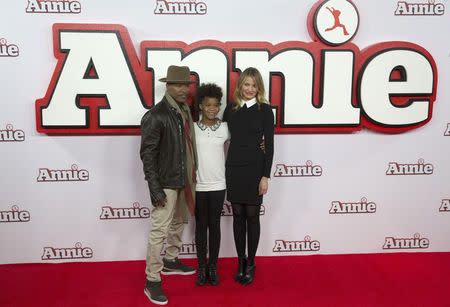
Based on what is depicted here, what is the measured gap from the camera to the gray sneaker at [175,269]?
9.41ft

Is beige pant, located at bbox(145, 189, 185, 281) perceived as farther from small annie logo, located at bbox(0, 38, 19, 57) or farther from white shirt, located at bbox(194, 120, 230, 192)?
small annie logo, located at bbox(0, 38, 19, 57)

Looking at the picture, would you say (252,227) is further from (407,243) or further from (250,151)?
(407,243)

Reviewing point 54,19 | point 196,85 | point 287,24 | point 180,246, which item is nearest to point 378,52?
point 287,24

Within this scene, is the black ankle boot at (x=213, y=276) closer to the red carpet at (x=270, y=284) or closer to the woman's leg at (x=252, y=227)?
the red carpet at (x=270, y=284)

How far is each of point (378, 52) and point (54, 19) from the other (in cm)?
241

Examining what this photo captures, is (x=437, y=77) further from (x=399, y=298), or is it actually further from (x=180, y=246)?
(x=180, y=246)

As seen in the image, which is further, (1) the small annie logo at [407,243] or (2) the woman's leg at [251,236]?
(1) the small annie logo at [407,243]

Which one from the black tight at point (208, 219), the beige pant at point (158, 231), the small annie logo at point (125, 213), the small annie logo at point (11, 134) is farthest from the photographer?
the small annie logo at point (125, 213)

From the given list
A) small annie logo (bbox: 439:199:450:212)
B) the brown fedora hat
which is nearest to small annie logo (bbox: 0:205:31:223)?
the brown fedora hat

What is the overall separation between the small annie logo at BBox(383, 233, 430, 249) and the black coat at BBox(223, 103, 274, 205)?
1.37m

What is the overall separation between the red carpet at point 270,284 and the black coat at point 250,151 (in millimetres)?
655

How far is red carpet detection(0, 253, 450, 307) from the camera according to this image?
2.52 metres

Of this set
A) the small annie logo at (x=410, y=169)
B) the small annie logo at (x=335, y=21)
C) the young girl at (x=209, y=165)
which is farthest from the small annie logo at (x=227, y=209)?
the small annie logo at (x=335, y=21)

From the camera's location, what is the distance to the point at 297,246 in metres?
3.16
